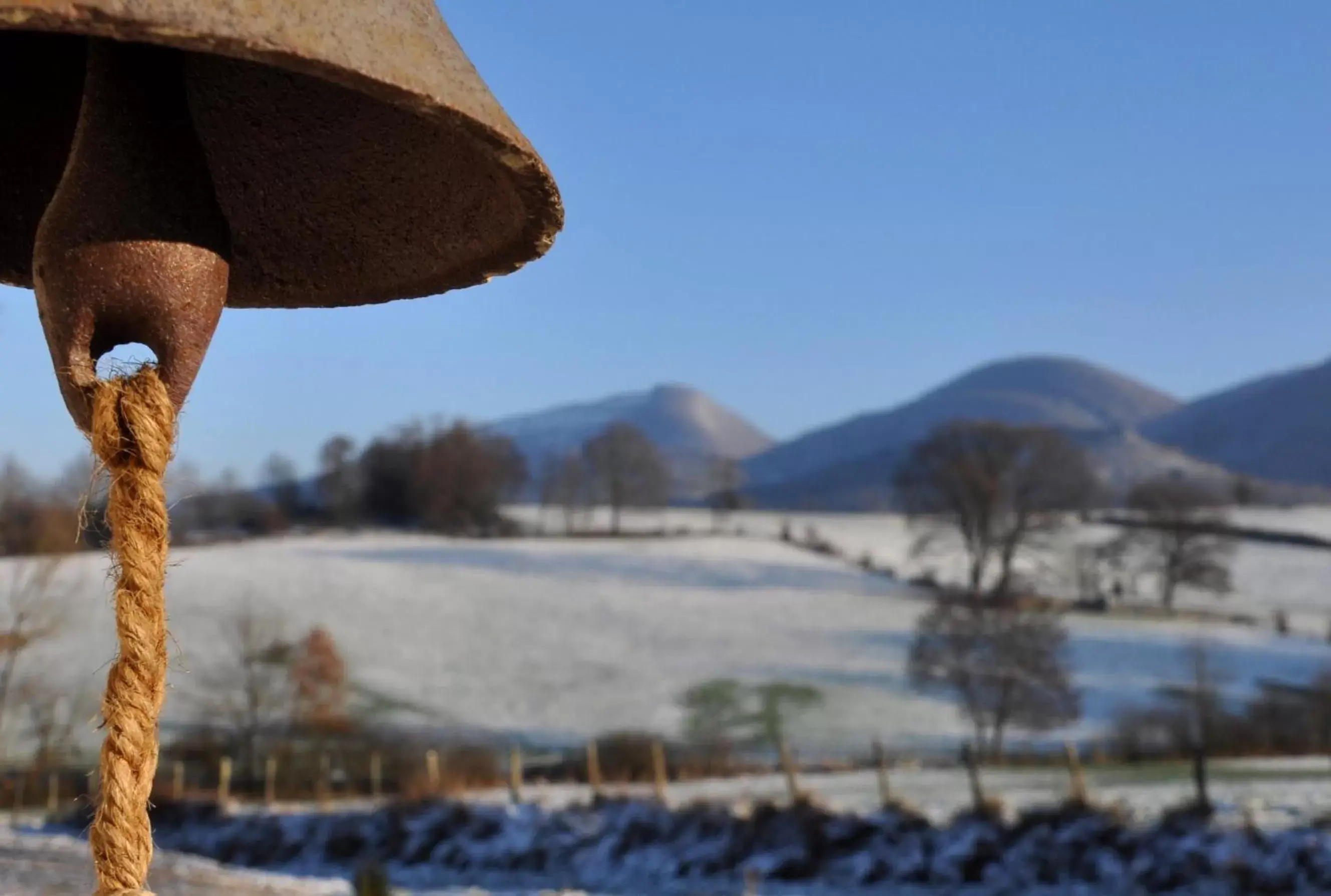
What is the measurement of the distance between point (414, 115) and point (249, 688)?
64.6 feet

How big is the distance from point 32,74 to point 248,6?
1.02 metres

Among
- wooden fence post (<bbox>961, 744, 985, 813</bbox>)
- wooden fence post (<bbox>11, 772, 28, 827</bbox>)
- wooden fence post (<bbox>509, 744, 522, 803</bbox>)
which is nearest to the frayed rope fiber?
wooden fence post (<bbox>961, 744, 985, 813</bbox>)

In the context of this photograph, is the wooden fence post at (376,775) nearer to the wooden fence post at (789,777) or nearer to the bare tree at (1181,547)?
the wooden fence post at (789,777)

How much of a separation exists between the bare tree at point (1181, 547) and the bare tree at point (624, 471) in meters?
15.9

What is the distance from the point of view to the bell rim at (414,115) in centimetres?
101

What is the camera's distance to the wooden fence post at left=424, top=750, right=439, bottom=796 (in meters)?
17.3

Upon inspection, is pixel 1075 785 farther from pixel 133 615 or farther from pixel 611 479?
pixel 611 479

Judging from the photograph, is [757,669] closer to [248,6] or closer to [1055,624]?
[1055,624]

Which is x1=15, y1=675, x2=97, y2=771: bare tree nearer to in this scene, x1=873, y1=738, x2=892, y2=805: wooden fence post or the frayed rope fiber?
x1=873, y1=738, x2=892, y2=805: wooden fence post

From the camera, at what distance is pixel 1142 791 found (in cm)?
1462

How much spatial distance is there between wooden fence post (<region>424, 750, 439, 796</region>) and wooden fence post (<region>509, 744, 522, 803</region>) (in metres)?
1.06

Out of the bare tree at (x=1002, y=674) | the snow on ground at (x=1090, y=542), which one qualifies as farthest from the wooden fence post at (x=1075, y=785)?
the snow on ground at (x=1090, y=542)

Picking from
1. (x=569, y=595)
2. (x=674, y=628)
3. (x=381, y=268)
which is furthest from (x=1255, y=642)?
(x=381, y=268)

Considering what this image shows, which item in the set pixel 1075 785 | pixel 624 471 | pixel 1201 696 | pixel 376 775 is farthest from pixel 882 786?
pixel 624 471
